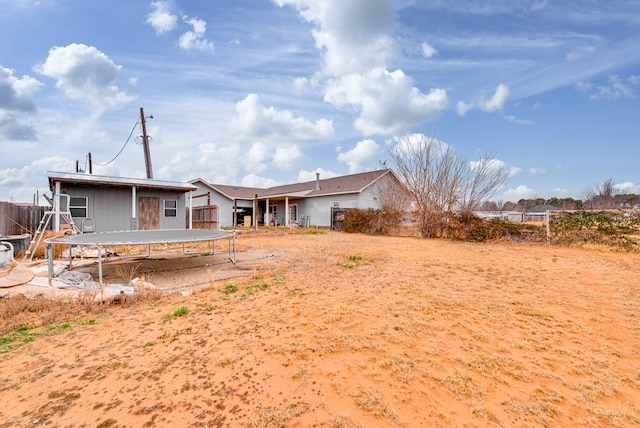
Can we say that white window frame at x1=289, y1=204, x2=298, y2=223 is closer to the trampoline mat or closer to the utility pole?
the utility pole

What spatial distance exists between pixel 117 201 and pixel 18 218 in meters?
3.32

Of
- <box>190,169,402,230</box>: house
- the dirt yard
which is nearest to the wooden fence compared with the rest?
<box>190,169,402,230</box>: house

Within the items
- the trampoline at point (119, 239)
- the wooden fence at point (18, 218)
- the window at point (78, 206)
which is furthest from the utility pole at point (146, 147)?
the trampoline at point (119, 239)

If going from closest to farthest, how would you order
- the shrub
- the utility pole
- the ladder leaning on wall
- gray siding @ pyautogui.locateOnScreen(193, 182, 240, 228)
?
the ladder leaning on wall, the shrub, the utility pole, gray siding @ pyautogui.locateOnScreen(193, 182, 240, 228)

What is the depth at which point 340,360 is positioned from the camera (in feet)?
8.62

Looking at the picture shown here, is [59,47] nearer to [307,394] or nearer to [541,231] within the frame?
[307,394]

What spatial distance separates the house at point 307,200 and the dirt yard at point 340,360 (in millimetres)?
14555

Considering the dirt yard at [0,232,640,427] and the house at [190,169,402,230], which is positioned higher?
the house at [190,169,402,230]

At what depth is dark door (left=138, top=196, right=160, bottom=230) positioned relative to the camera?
1366cm

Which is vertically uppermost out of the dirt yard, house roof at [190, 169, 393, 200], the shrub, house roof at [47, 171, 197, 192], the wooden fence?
house roof at [190, 169, 393, 200]

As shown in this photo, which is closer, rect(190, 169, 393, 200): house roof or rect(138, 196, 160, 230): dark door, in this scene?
rect(138, 196, 160, 230): dark door

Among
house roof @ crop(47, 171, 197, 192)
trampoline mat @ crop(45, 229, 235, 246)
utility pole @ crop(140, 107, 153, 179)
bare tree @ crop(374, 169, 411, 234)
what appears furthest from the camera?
bare tree @ crop(374, 169, 411, 234)

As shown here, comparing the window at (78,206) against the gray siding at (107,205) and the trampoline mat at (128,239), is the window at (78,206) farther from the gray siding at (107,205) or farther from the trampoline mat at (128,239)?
the trampoline mat at (128,239)

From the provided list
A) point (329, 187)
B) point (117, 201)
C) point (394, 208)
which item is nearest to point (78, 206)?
point (117, 201)
